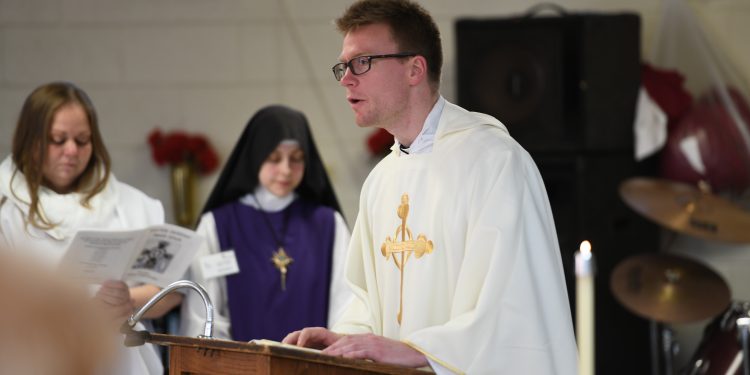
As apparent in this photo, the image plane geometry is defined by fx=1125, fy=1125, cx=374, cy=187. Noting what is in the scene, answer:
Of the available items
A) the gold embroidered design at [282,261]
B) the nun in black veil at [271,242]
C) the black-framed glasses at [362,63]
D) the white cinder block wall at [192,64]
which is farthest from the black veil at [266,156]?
the white cinder block wall at [192,64]

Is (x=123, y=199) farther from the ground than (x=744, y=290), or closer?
farther from the ground

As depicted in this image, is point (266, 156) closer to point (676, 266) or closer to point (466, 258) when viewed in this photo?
point (466, 258)

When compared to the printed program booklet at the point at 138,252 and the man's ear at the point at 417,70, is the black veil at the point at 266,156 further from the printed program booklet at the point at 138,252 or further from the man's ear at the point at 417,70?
the man's ear at the point at 417,70

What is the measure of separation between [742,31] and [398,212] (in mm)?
5618

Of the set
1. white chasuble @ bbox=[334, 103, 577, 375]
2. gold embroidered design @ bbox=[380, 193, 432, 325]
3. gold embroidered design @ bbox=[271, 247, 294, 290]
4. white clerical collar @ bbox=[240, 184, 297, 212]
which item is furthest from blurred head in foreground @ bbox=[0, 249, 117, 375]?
white clerical collar @ bbox=[240, 184, 297, 212]

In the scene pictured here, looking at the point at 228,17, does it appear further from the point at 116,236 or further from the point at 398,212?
the point at 398,212

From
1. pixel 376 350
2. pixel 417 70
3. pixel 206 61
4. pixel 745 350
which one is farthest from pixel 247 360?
pixel 206 61

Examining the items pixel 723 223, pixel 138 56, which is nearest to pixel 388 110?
pixel 723 223

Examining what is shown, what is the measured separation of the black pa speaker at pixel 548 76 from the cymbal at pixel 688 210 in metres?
0.68

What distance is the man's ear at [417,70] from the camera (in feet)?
11.4

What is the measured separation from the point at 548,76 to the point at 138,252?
392 cm

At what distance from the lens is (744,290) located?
8.10m

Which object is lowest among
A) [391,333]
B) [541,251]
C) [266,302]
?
[266,302]

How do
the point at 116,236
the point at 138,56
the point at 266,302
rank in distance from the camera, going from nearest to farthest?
the point at 116,236, the point at 266,302, the point at 138,56
